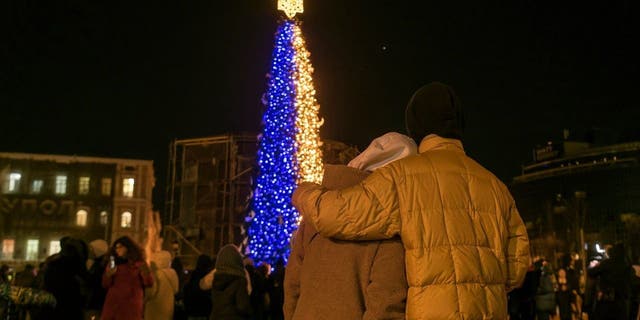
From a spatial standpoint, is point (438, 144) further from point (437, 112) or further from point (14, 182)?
point (14, 182)

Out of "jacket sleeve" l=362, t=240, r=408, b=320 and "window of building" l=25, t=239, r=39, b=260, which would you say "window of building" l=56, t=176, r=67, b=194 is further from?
"jacket sleeve" l=362, t=240, r=408, b=320

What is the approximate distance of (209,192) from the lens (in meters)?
32.2

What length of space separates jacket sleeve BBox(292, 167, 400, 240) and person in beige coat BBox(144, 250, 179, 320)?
6272 mm

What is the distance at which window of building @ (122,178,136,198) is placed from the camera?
6847 centimetres

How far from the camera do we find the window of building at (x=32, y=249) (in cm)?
6456

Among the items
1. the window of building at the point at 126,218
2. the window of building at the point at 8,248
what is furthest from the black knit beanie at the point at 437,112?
the window of building at the point at 126,218

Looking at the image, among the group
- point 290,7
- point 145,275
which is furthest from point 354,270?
point 290,7

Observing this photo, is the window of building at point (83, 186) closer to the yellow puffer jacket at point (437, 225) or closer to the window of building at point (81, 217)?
the window of building at point (81, 217)

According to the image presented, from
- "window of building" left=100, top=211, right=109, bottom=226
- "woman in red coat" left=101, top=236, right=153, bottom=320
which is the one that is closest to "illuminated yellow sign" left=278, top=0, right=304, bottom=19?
"woman in red coat" left=101, top=236, right=153, bottom=320

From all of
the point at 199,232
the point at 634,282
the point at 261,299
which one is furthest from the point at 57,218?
the point at 634,282

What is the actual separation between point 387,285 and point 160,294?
6712 mm

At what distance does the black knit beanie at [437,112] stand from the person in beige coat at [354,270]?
12cm

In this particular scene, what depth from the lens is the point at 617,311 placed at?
8758 millimetres

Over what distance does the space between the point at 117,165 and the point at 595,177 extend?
→ 5974 centimetres
